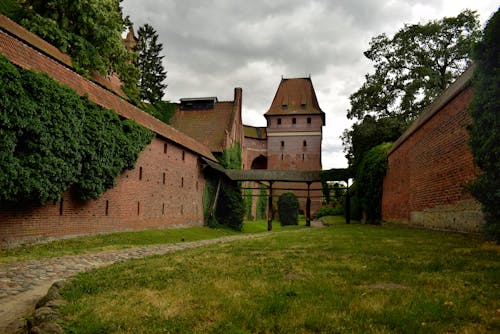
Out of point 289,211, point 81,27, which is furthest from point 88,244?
point 289,211

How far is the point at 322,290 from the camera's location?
3.96 metres

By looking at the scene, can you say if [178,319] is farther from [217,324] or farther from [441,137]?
[441,137]

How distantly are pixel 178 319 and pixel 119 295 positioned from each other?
1.33 meters

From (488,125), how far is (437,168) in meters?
4.99

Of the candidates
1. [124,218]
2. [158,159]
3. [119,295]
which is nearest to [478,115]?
[119,295]

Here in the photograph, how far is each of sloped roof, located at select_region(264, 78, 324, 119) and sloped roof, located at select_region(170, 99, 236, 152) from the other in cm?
1759

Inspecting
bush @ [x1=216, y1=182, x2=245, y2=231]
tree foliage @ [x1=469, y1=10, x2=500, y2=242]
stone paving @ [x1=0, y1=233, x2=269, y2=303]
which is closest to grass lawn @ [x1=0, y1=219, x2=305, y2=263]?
stone paving @ [x1=0, y1=233, x2=269, y2=303]

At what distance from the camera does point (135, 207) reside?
53.6ft

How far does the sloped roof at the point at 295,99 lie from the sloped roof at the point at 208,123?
17.6 metres

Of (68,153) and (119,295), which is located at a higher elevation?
(68,153)

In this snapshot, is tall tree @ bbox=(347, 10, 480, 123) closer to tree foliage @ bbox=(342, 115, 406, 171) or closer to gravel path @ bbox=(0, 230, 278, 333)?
tree foliage @ bbox=(342, 115, 406, 171)

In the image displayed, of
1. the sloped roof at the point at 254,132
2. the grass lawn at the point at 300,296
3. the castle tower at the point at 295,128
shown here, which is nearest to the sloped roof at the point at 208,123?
the castle tower at the point at 295,128

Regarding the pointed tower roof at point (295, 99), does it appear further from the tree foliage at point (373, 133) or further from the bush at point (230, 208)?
the bush at point (230, 208)

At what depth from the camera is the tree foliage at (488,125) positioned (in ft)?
22.5
